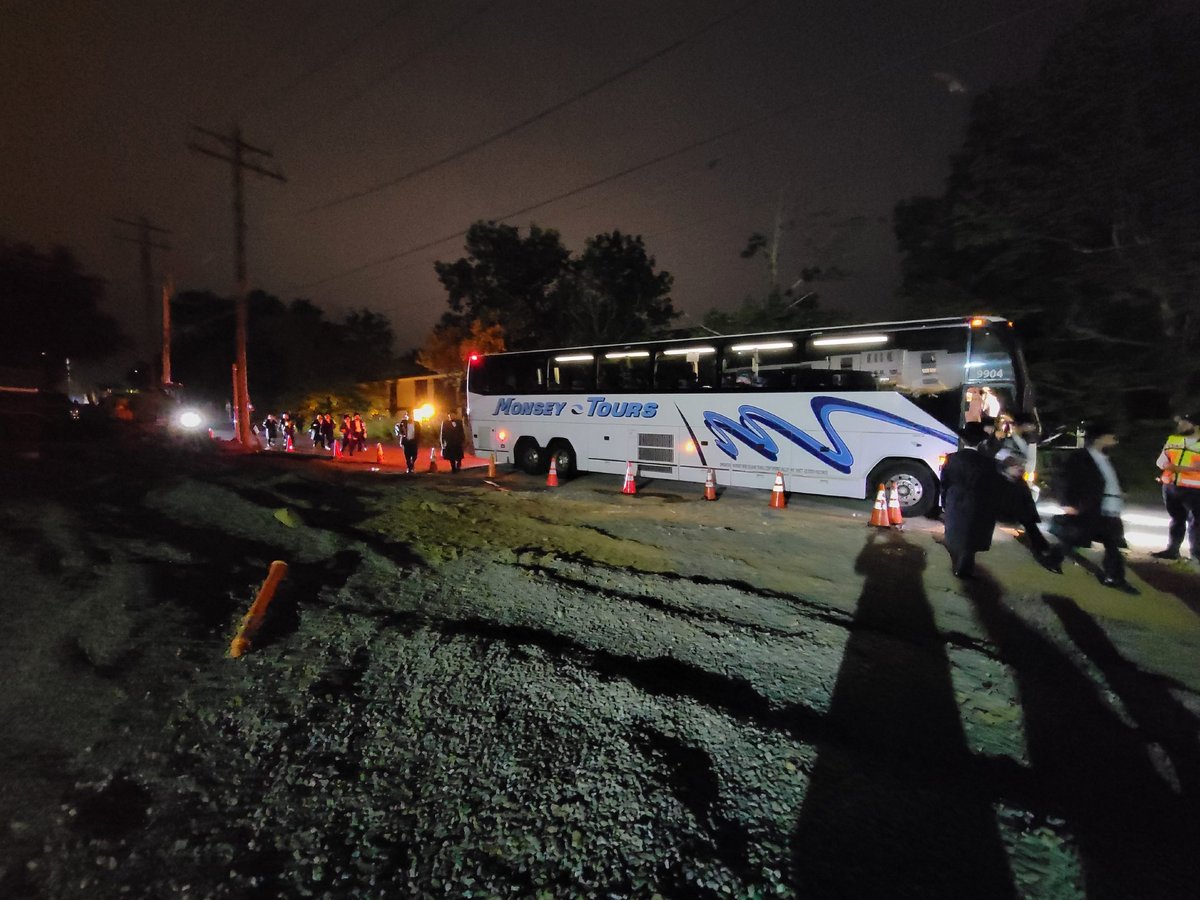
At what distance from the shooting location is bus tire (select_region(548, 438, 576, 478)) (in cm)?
1545

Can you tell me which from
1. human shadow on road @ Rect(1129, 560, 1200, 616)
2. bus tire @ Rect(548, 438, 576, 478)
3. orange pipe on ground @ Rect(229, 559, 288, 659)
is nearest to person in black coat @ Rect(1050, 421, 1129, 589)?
Result: human shadow on road @ Rect(1129, 560, 1200, 616)

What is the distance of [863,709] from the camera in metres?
3.94

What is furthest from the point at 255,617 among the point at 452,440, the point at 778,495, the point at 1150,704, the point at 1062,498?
the point at 452,440

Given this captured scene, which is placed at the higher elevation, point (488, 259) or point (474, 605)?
point (488, 259)

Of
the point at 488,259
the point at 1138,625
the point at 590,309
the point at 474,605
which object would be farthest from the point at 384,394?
the point at 1138,625

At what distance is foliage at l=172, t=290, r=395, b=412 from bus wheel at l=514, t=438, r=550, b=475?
855 inches

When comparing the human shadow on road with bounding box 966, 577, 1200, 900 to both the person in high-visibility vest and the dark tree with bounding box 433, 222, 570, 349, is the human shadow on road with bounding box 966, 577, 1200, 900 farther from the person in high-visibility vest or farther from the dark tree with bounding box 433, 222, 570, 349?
the dark tree with bounding box 433, 222, 570, 349

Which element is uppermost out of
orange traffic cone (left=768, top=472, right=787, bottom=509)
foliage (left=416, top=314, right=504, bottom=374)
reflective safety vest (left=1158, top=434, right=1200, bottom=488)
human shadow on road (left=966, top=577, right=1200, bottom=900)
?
foliage (left=416, top=314, right=504, bottom=374)

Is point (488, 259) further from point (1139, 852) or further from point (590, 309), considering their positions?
point (1139, 852)

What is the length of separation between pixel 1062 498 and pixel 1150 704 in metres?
3.02

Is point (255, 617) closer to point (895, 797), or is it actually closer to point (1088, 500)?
point (895, 797)

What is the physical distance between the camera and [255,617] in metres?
4.93

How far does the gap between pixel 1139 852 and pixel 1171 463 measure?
6.20 meters

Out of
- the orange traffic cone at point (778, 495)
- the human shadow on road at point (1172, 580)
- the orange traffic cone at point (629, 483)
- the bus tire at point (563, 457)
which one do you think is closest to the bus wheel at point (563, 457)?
the bus tire at point (563, 457)
